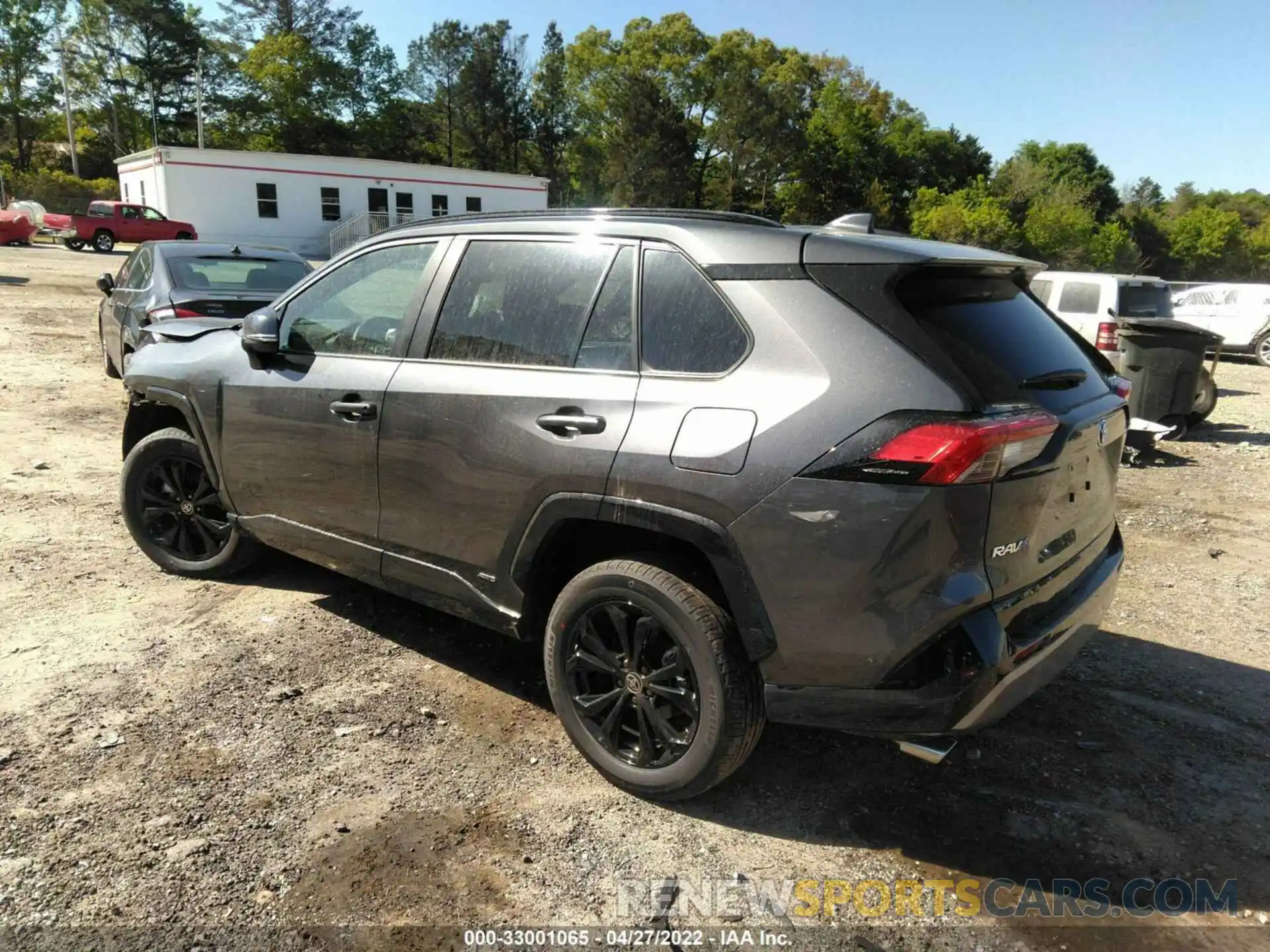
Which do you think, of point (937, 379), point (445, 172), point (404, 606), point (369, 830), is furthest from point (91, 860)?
point (445, 172)

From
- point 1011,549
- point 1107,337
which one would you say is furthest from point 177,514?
point 1107,337

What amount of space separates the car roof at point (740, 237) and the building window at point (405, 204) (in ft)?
122

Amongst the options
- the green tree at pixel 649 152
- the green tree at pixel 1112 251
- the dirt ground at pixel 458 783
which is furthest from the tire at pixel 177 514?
the green tree at pixel 649 152

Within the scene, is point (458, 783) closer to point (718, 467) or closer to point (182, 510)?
point (718, 467)

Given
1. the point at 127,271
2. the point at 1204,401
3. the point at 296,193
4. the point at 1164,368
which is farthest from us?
the point at 296,193

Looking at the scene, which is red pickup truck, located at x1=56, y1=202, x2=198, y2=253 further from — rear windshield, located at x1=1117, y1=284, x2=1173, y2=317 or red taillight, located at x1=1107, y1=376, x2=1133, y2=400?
red taillight, located at x1=1107, y1=376, x2=1133, y2=400

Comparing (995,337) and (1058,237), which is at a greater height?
(1058,237)

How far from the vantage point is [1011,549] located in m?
2.40

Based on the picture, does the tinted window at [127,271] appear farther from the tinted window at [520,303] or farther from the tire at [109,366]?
the tinted window at [520,303]

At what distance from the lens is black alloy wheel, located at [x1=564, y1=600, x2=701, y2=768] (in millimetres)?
2711

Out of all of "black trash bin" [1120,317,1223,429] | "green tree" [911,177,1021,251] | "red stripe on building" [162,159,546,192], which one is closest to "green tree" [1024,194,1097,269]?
"green tree" [911,177,1021,251]

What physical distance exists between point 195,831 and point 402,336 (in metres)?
1.89

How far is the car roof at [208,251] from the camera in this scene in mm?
7891

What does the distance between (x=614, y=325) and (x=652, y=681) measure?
3.89ft
